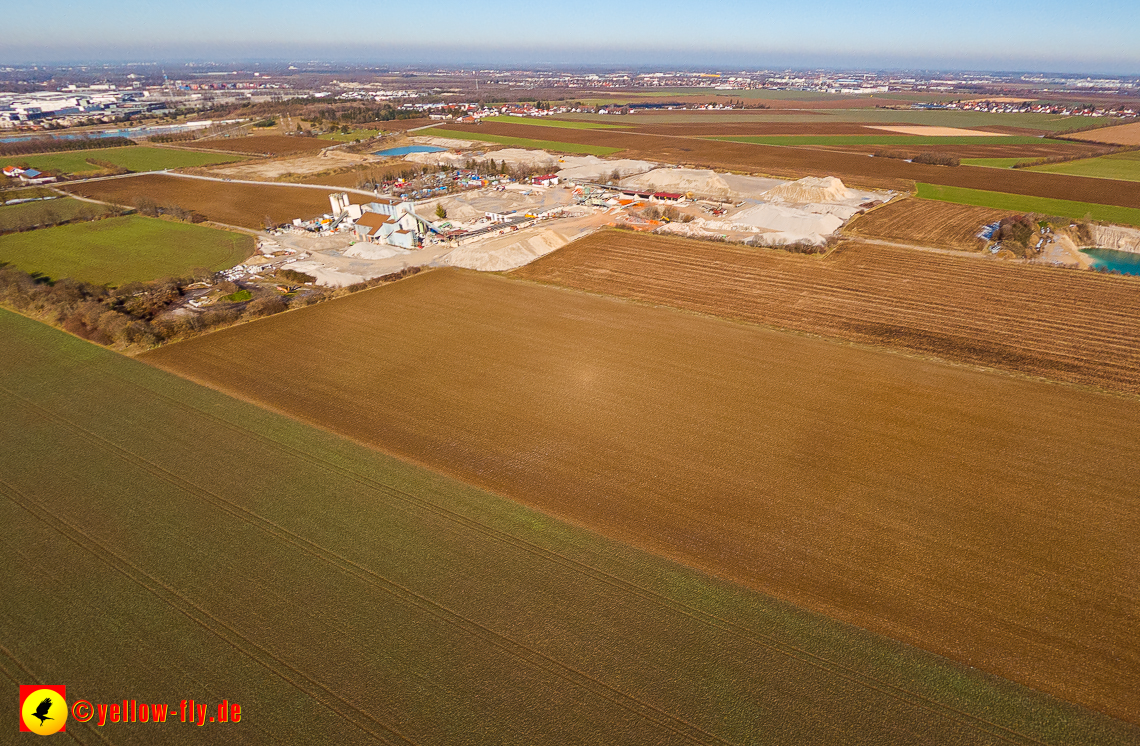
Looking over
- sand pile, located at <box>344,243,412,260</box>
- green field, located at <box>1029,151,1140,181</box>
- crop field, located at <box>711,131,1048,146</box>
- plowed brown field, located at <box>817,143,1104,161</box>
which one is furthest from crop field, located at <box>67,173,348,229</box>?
green field, located at <box>1029,151,1140,181</box>

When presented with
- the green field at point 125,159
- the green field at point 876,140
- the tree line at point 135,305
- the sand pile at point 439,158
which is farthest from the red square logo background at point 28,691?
the green field at point 876,140

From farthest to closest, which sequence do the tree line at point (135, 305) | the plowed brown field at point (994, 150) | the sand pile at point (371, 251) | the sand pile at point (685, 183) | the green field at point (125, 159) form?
the plowed brown field at point (994, 150) < the green field at point (125, 159) < the sand pile at point (685, 183) < the sand pile at point (371, 251) < the tree line at point (135, 305)

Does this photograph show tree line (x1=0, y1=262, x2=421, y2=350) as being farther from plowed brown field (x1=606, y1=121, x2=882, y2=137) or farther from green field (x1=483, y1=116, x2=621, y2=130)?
green field (x1=483, y1=116, x2=621, y2=130)

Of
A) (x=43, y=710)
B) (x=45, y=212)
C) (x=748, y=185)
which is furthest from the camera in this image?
(x=748, y=185)

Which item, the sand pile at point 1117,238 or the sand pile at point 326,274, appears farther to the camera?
the sand pile at point 1117,238

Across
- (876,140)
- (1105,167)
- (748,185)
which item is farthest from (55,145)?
(1105,167)

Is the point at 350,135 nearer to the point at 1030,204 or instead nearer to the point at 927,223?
the point at 927,223

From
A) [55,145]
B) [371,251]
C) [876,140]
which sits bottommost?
[371,251]

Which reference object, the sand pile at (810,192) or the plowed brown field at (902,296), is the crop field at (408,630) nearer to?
the plowed brown field at (902,296)
